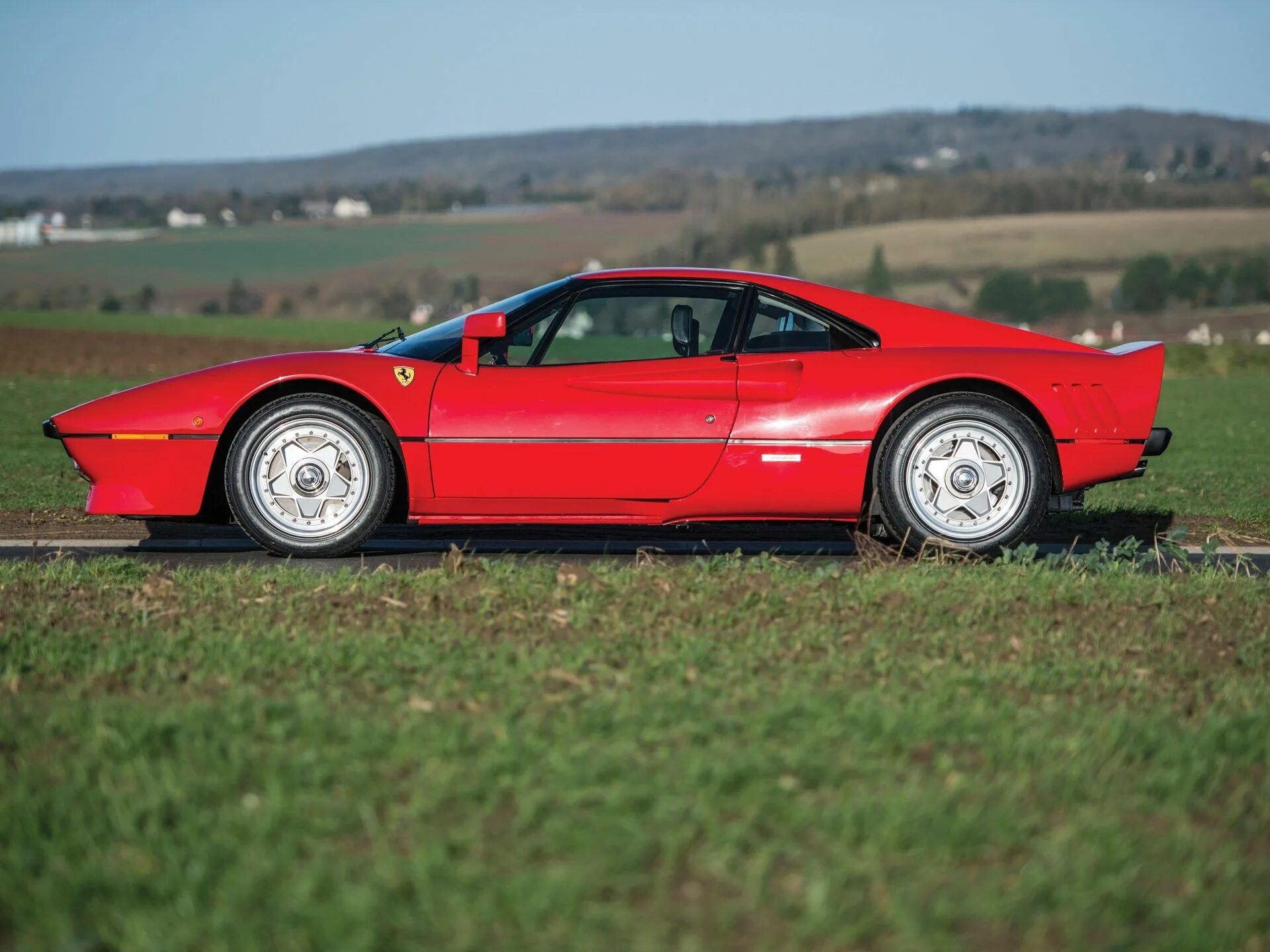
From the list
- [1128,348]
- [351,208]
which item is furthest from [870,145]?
[1128,348]

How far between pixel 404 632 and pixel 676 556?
238cm

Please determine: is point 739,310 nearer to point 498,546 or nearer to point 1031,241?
point 498,546

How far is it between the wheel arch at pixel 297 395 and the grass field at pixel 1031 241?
6180cm

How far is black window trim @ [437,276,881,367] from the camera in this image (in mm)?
6969

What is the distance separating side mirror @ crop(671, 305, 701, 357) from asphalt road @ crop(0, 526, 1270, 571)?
3.08 ft

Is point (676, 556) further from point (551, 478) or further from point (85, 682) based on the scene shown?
point (85, 682)

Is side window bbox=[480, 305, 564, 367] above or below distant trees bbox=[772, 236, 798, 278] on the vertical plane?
below

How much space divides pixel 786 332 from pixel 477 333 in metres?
1.45

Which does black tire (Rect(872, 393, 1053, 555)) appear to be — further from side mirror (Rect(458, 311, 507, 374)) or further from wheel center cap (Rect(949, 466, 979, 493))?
side mirror (Rect(458, 311, 507, 374))

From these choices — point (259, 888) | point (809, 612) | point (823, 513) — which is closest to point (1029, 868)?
point (259, 888)

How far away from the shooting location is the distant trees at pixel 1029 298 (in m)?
65.8

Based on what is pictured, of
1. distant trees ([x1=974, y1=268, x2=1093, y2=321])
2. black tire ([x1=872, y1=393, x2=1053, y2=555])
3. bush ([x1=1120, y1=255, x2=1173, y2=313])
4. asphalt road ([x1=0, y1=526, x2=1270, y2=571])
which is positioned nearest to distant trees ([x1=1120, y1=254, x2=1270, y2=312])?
bush ([x1=1120, y1=255, x2=1173, y2=313])

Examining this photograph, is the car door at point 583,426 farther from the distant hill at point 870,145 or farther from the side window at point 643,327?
the distant hill at point 870,145

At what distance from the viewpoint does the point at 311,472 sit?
22.6 ft
